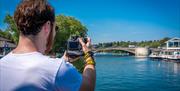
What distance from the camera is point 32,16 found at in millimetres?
2039

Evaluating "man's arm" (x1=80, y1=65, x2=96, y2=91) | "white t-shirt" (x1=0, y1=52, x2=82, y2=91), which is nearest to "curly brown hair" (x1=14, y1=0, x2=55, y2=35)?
"white t-shirt" (x1=0, y1=52, x2=82, y2=91)

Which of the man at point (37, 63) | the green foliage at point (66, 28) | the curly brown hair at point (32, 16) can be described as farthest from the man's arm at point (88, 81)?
the green foliage at point (66, 28)

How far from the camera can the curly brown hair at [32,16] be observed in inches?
80.4

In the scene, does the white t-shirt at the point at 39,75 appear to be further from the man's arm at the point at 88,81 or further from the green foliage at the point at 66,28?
the green foliage at the point at 66,28

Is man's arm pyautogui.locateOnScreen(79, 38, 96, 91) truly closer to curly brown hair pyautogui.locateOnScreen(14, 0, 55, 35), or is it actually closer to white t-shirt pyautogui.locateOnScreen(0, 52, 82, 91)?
white t-shirt pyautogui.locateOnScreen(0, 52, 82, 91)

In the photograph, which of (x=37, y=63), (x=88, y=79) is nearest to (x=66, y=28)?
(x=88, y=79)

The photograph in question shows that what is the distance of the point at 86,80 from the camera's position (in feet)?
7.01

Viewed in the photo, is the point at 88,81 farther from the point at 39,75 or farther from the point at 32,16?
the point at 32,16

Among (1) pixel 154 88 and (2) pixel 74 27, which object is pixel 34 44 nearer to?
(1) pixel 154 88

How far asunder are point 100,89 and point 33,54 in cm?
2644

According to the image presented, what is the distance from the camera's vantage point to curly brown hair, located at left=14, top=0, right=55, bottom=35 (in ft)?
6.70

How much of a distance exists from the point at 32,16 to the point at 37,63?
31 centimetres

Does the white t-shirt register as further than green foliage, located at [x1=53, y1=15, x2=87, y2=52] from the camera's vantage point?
No

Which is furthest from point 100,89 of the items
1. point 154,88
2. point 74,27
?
point 74,27
